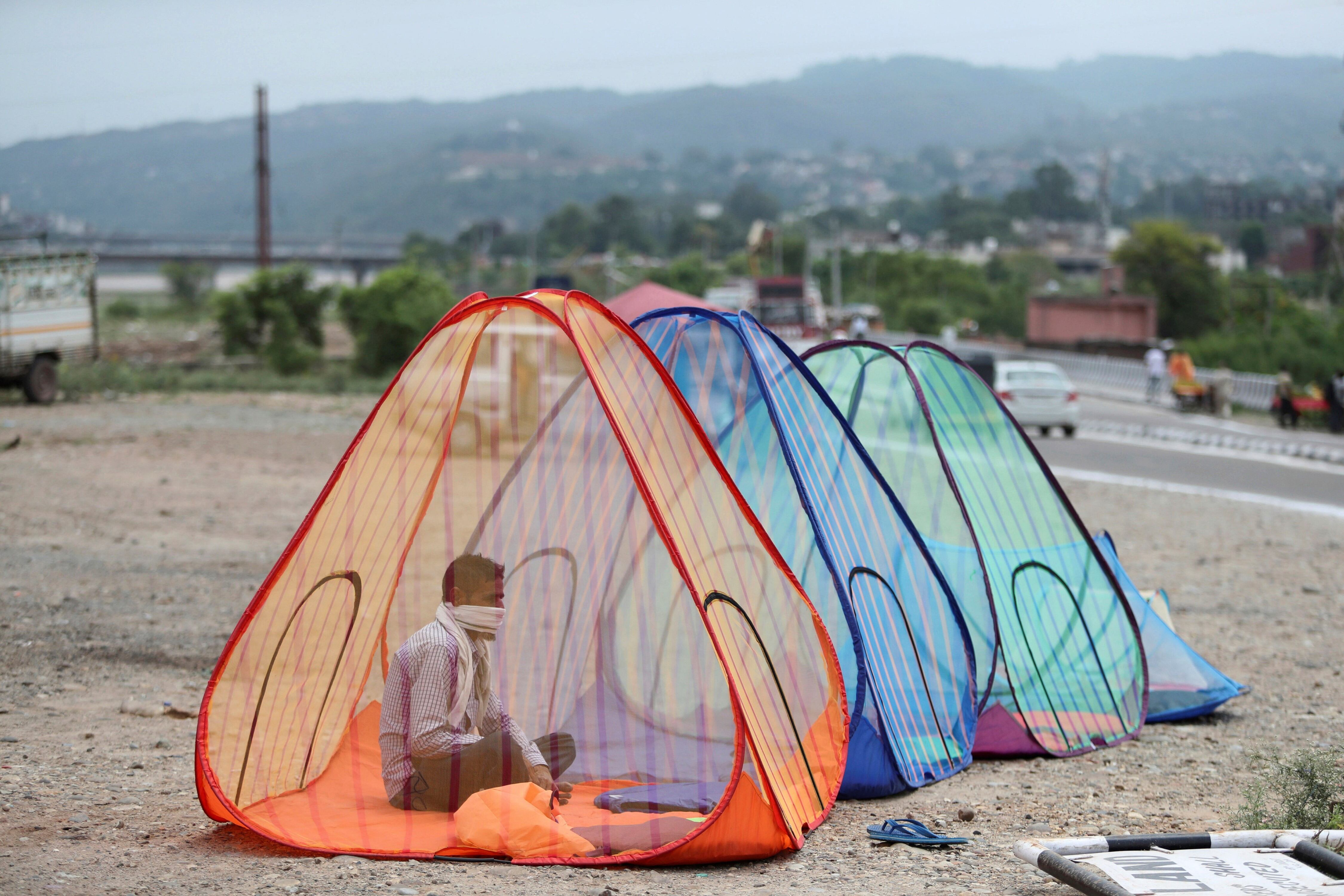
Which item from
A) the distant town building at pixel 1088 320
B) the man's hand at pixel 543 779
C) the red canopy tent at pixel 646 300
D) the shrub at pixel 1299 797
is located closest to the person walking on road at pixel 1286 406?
the red canopy tent at pixel 646 300

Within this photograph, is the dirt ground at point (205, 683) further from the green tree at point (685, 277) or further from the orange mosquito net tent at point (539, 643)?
the green tree at point (685, 277)

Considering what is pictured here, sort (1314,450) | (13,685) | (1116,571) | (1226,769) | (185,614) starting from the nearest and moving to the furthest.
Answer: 1. (1226,769)
2. (13,685)
3. (1116,571)
4. (185,614)
5. (1314,450)

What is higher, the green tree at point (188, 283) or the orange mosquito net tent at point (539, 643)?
the green tree at point (188, 283)

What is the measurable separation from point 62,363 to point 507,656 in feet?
72.0

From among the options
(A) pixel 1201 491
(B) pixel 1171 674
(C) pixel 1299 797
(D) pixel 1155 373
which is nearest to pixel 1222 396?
(D) pixel 1155 373

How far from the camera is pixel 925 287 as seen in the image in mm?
89875

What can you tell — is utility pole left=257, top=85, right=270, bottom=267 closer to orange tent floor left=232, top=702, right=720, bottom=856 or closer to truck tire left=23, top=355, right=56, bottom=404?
truck tire left=23, top=355, right=56, bottom=404

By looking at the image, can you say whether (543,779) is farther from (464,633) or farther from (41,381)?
(41,381)

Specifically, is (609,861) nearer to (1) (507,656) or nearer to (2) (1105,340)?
(1) (507,656)

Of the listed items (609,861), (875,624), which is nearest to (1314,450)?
(875,624)

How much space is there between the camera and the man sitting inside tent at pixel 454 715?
466 cm

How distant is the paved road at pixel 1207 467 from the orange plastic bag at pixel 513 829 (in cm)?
1304

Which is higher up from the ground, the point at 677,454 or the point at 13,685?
the point at 677,454

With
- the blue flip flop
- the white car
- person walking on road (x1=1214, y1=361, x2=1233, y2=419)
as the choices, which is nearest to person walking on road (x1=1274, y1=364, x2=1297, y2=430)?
person walking on road (x1=1214, y1=361, x2=1233, y2=419)
